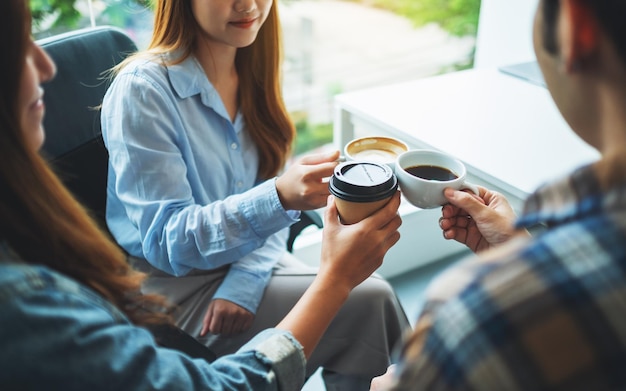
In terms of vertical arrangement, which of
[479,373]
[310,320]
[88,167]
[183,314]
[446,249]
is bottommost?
[446,249]

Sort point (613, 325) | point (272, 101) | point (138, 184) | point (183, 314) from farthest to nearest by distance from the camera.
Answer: point (272, 101) → point (183, 314) → point (138, 184) → point (613, 325)

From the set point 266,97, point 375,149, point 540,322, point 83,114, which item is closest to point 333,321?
point 375,149

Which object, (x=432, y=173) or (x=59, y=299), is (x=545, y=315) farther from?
(x=432, y=173)

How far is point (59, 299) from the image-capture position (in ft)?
1.73

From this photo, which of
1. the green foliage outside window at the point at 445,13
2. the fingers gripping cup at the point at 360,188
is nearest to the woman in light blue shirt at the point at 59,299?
the fingers gripping cup at the point at 360,188

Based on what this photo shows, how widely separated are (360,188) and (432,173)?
17 cm

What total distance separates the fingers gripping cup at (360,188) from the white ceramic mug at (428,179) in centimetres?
2

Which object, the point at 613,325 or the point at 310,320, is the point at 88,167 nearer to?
the point at 310,320

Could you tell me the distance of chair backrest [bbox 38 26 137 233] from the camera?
106 cm

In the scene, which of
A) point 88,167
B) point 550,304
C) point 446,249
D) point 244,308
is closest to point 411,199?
point 244,308

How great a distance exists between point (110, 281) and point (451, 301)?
1.38 ft

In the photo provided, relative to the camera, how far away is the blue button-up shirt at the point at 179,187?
1.04 metres

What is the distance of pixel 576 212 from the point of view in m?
0.46

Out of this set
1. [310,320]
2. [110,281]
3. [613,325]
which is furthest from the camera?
[310,320]
